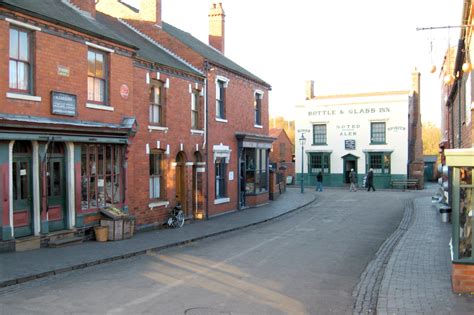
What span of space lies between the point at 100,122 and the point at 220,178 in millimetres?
9548

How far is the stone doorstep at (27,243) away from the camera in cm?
1224

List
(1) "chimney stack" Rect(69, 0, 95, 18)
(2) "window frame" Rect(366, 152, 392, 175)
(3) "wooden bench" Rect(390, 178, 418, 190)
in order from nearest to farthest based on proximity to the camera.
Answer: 1. (1) "chimney stack" Rect(69, 0, 95, 18)
2. (3) "wooden bench" Rect(390, 178, 418, 190)
3. (2) "window frame" Rect(366, 152, 392, 175)

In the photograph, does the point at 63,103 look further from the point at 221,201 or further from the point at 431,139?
the point at 431,139

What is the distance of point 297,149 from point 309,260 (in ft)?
119

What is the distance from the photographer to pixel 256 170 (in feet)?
90.5

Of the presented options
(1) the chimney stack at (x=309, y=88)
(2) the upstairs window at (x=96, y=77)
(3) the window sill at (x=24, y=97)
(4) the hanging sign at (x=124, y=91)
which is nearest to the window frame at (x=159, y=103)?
(4) the hanging sign at (x=124, y=91)

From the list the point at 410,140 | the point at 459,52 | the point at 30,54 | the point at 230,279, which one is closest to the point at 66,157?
the point at 30,54

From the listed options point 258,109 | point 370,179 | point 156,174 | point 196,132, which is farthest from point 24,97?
point 370,179

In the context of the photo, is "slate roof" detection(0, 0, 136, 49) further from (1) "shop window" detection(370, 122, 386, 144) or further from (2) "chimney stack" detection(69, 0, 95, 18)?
(1) "shop window" detection(370, 122, 386, 144)

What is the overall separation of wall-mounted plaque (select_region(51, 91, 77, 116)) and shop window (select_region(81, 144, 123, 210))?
4.15 feet

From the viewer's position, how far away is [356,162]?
45.3 m

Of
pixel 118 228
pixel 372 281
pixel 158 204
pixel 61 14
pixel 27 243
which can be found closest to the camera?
pixel 372 281

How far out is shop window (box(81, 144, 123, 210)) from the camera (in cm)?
1494

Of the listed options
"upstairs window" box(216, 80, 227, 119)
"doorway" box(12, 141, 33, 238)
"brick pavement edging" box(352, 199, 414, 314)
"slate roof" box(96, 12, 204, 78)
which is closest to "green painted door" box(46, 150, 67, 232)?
"doorway" box(12, 141, 33, 238)
